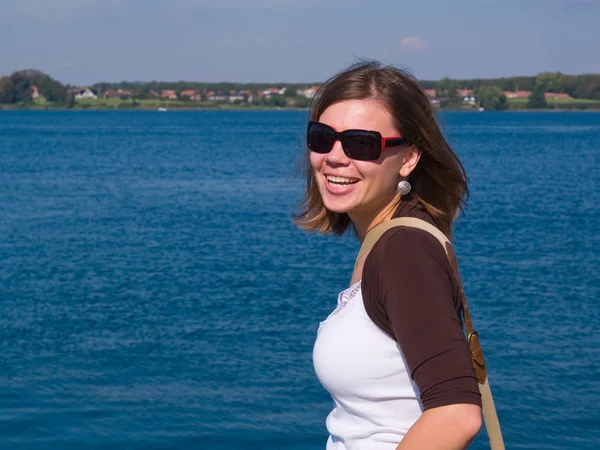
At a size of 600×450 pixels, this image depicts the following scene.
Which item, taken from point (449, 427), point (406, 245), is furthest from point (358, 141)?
point (449, 427)

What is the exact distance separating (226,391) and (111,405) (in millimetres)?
1507

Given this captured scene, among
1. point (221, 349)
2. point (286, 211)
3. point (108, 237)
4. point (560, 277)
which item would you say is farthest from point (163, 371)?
point (286, 211)

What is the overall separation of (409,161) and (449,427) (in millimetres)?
752

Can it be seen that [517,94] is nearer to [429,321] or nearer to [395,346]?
[395,346]

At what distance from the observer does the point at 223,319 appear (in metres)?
14.9

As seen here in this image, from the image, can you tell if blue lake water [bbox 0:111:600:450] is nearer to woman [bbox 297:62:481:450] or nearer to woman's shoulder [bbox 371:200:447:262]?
woman [bbox 297:62:481:450]

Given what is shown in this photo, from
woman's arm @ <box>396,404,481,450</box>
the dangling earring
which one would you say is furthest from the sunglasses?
woman's arm @ <box>396,404,481,450</box>

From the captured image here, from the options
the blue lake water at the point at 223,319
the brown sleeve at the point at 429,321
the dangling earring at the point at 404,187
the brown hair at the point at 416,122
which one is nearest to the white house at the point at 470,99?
the blue lake water at the point at 223,319

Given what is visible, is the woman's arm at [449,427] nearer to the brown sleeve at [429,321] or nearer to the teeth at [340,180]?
the brown sleeve at [429,321]

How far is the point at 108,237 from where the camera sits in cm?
2447

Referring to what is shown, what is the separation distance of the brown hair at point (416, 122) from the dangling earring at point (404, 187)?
1.7 inches

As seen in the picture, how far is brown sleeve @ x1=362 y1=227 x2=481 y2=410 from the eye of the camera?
68.9 inches

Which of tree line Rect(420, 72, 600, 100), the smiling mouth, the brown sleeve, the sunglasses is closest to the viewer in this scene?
the brown sleeve

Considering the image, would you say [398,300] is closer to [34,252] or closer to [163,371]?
[163,371]
